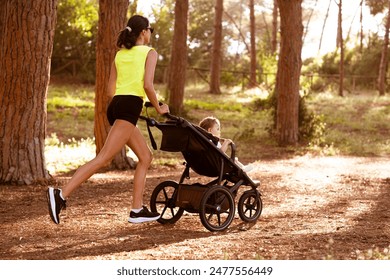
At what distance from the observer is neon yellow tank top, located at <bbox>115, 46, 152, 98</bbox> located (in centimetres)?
672

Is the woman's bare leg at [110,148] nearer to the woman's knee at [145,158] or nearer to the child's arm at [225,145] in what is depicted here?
the woman's knee at [145,158]

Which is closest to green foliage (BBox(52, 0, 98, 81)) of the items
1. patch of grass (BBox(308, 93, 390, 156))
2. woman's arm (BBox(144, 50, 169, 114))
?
patch of grass (BBox(308, 93, 390, 156))

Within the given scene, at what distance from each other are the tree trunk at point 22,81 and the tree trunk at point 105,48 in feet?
6.96

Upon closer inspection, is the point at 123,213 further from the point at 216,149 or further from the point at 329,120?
the point at 329,120

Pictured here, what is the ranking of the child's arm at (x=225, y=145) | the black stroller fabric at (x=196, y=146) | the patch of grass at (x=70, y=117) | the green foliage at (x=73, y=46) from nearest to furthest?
the black stroller fabric at (x=196, y=146) → the child's arm at (x=225, y=145) → the patch of grass at (x=70, y=117) → the green foliage at (x=73, y=46)

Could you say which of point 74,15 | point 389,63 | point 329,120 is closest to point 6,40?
point 329,120

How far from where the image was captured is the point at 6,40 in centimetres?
972

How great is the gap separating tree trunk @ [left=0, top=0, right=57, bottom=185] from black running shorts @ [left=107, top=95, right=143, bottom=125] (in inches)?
130

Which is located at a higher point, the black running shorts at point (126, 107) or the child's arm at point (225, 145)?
A: the black running shorts at point (126, 107)

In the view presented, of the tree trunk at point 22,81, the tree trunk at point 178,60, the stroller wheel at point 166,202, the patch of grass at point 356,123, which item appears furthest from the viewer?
the tree trunk at point 178,60

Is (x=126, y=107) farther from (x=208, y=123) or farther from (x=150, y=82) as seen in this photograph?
(x=208, y=123)

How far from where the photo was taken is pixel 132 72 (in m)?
6.73

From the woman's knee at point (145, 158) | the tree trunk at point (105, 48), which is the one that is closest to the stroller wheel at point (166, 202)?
the woman's knee at point (145, 158)

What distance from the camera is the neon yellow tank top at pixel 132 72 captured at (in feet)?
22.0
